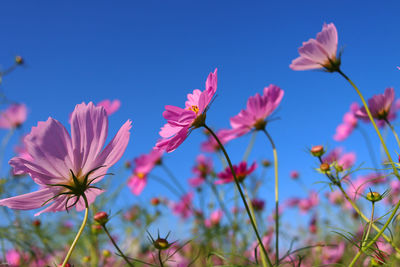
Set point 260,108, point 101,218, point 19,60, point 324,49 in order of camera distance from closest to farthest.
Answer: point 101,218 → point 324,49 → point 260,108 → point 19,60

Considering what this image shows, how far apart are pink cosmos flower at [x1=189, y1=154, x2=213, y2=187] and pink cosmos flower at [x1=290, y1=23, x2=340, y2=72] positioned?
128 cm

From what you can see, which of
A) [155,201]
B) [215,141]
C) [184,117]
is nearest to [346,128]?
[215,141]

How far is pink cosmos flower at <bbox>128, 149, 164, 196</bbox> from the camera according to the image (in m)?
1.92

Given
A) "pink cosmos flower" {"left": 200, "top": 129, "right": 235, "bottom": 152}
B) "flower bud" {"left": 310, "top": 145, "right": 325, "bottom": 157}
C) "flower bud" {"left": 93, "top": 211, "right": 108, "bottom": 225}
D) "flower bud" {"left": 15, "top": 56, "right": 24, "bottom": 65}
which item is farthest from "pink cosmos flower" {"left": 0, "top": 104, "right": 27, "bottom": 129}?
"flower bud" {"left": 310, "top": 145, "right": 325, "bottom": 157}

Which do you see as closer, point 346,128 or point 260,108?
point 260,108

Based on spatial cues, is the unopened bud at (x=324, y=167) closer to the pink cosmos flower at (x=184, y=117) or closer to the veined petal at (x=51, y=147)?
the pink cosmos flower at (x=184, y=117)

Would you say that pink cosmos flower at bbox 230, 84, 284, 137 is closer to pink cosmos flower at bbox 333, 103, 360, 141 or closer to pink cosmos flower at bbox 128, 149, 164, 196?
pink cosmos flower at bbox 128, 149, 164, 196

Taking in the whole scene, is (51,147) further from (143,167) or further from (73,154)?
(143,167)

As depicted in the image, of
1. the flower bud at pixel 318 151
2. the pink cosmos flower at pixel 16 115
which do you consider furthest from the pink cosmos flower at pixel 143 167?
the flower bud at pixel 318 151

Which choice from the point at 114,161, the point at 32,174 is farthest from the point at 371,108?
the point at 32,174

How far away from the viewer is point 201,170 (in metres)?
1.97

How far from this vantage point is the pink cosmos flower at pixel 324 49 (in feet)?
2.47

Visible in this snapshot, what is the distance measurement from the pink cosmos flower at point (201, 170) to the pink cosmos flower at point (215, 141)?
85 mm

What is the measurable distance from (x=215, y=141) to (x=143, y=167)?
490 millimetres
